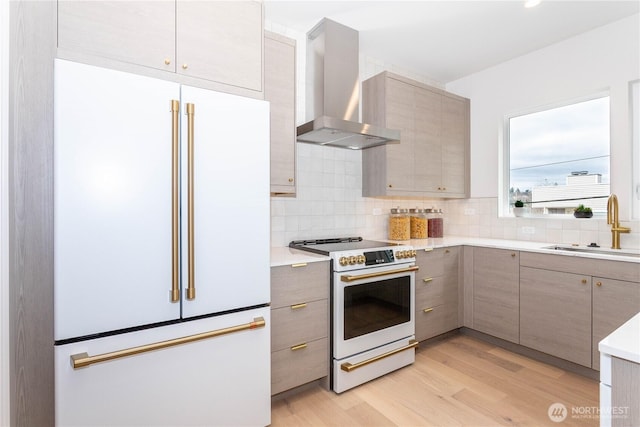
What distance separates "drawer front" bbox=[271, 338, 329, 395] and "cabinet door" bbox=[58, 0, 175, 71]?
1.69 metres

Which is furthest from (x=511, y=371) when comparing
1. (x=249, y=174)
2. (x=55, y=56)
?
(x=55, y=56)

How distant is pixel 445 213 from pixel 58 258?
356 cm

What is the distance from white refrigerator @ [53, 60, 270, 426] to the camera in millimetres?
1278

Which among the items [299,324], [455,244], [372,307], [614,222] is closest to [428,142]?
[455,244]

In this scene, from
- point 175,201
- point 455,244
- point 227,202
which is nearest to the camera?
point 175,201

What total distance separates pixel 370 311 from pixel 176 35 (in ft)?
6.50

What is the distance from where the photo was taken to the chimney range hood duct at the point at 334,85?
2.58 meters

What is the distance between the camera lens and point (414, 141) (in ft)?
10.2

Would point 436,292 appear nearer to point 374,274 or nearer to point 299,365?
point 374,274

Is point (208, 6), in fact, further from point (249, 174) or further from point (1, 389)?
point (1, 389)

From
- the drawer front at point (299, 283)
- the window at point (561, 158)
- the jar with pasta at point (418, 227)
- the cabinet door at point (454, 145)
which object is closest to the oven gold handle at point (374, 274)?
the drawer front at point (299, 283)

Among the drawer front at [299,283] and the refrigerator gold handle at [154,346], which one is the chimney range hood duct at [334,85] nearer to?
the drawer front at [299,283]

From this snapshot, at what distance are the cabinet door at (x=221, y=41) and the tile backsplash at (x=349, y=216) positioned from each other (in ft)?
3.54

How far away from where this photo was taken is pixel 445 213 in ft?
12.6
